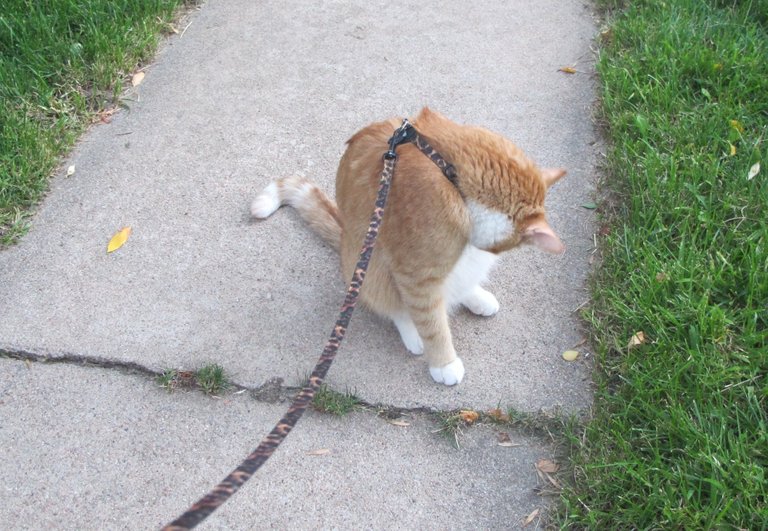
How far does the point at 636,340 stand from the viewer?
2762 mm

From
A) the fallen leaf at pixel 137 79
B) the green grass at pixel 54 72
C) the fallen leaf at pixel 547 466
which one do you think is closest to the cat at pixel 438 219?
the fallen leaf at pixel 547 466

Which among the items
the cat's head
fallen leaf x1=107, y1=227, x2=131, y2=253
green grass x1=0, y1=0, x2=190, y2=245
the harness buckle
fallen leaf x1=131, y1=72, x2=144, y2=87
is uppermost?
the harness buckle

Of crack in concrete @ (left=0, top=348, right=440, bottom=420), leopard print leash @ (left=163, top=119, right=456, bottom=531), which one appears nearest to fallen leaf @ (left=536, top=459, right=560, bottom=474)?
crack in concrete @ (left=0, top=348, right=440, bottom=420)

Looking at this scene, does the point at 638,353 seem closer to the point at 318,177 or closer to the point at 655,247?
the point at 655,247

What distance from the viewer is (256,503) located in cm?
249

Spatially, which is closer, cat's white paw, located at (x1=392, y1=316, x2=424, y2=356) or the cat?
the cat

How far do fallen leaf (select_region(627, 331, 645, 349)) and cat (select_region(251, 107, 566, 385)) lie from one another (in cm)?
64

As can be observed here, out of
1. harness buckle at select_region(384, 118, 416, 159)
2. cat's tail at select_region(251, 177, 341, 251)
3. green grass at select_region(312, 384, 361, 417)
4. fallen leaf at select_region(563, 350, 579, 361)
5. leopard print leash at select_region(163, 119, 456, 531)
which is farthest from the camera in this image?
cat's tail at select_region(251, 177, 341, 251)

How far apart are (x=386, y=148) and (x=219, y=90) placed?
2088mm

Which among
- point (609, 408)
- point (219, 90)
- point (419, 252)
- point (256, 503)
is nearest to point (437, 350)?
point (419, 252)

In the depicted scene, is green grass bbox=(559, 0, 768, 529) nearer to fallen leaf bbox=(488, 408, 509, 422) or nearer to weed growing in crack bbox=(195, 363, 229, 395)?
fallen leaf bbox=(488, 408, 509, 422)

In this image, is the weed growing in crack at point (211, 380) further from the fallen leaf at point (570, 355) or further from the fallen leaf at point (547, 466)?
the fallen leaf at point (570, 355)

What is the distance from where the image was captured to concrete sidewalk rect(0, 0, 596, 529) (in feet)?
8.30

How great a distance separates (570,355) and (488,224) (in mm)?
826
